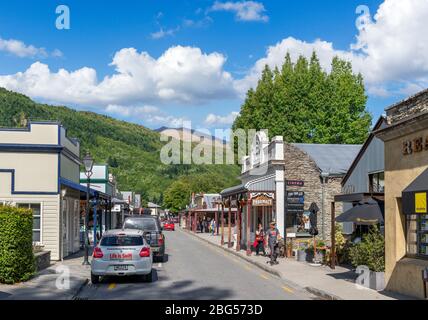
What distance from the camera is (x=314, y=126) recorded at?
50625mm

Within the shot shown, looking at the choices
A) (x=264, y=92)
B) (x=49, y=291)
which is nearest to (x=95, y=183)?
(x=264, y=92)

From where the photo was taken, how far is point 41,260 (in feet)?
69.3

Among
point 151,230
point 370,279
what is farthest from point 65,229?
point 370,279

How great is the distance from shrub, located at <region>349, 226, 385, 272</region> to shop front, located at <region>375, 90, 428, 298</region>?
69cm

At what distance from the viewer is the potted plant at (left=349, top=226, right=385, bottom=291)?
1634 centimetres

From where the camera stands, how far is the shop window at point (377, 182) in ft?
75.9

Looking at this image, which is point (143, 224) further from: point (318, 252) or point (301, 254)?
point (318, 252)

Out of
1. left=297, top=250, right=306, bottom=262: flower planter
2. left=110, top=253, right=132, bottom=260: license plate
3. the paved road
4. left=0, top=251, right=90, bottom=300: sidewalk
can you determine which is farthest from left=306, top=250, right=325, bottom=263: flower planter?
left=110, top=253, right=132, bottom=260: license plate

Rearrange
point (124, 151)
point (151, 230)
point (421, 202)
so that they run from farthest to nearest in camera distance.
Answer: point (124, 151) → point (151, 230) → point (421, 202)

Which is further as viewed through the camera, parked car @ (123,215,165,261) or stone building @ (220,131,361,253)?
stone building @ (220,131,361,253)

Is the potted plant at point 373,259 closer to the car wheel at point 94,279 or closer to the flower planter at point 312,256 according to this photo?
the flower planter at point 312,256

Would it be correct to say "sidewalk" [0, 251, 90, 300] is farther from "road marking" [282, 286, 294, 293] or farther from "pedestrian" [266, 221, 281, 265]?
"pedestrian" [266, 221, 281, 265]

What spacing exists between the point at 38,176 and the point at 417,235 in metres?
16.4

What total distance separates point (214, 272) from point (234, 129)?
34391 millimetres
